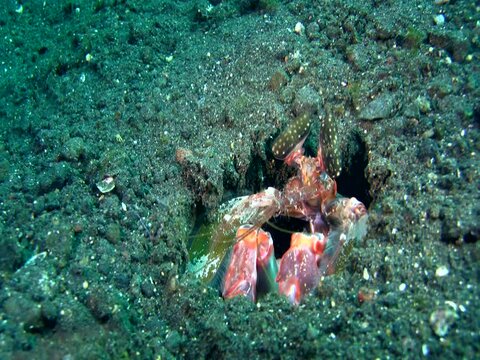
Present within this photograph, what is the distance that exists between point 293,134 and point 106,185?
1697 mm

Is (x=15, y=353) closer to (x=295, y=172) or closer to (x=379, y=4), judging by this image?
(x=295, y=172)

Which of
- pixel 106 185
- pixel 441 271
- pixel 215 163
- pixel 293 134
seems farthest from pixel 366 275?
pixel 106 185

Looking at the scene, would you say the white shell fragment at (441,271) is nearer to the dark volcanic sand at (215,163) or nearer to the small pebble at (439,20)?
the dark volcanic sand at (215,163)

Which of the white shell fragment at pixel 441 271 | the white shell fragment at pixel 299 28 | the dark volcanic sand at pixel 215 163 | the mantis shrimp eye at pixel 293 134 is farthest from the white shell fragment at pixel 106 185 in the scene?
the white shell fragment at pixel 299 28

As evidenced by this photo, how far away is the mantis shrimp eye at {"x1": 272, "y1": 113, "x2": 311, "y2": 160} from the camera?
375 centimetres

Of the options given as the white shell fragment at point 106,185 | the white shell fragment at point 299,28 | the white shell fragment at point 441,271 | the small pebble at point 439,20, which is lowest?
the white shell fragment at point 441,271

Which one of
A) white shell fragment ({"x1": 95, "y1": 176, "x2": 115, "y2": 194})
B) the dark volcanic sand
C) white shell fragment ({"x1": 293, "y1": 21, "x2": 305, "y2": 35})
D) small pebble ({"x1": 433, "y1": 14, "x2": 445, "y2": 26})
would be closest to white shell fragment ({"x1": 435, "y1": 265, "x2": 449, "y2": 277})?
the dark volcanic sand

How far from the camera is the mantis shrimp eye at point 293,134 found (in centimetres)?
375

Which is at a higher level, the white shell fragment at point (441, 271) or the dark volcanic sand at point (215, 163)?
the dark volcanic sand at point (215, 163)

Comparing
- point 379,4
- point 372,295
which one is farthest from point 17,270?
point 379,4

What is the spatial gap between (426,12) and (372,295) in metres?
3.20

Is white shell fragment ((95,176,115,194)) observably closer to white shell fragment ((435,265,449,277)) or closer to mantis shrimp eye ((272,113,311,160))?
mantis shrimp eye ((272,113,311,160))

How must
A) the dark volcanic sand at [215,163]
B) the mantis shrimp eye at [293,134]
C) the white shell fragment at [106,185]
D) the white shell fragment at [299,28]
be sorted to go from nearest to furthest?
the dark volcanic sand at [215,163] < the white shell fragment at [106,185] < the mantis shrimp eye at [293,134] < the white shell fragment at [299,28]

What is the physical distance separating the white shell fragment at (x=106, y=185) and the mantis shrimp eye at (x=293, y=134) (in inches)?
58.9
